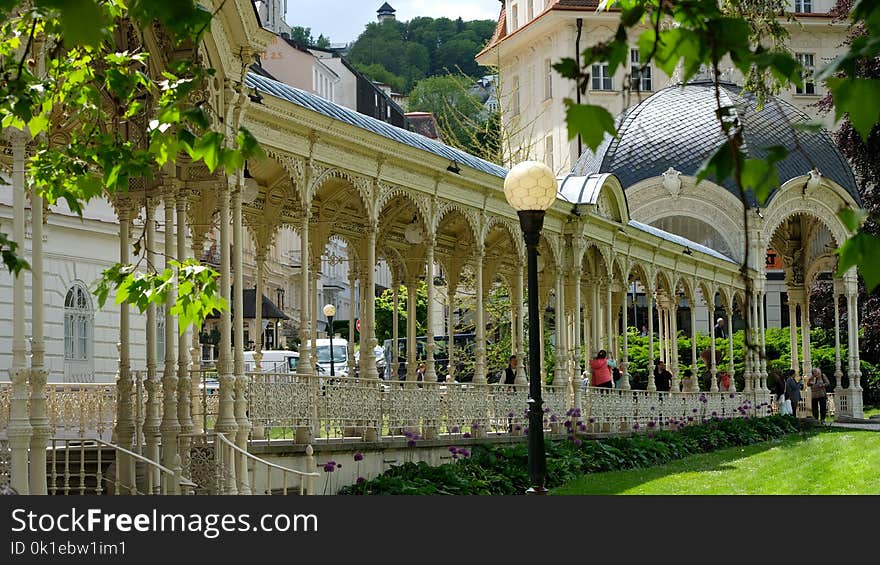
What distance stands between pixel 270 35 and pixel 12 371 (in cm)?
501

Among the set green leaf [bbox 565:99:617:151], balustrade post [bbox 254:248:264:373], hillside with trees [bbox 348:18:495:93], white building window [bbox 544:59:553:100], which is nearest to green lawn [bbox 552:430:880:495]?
balustrade post [bbox 254:248:264:373]

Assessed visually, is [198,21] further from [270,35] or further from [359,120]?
[359,120]

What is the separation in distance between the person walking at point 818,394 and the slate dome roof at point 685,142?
5382mm

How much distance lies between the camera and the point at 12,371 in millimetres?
10352

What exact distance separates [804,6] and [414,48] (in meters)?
61.8

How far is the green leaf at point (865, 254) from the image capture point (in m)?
4.87

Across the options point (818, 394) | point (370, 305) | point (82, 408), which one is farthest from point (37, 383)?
point (818, 394)

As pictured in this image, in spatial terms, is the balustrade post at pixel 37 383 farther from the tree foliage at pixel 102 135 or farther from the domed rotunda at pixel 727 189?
the domed rotunda at pixel 727 189

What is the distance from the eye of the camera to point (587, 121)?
4750mm

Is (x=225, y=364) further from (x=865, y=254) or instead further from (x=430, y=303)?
(x=865, y=254)

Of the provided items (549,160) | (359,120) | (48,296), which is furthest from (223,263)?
(549,160)

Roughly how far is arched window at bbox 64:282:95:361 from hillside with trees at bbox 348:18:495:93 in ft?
326

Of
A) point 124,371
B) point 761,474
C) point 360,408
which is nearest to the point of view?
point 124,371

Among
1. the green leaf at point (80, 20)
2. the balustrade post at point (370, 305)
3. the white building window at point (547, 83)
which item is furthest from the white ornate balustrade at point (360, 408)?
the white building window at point (547, 83)
